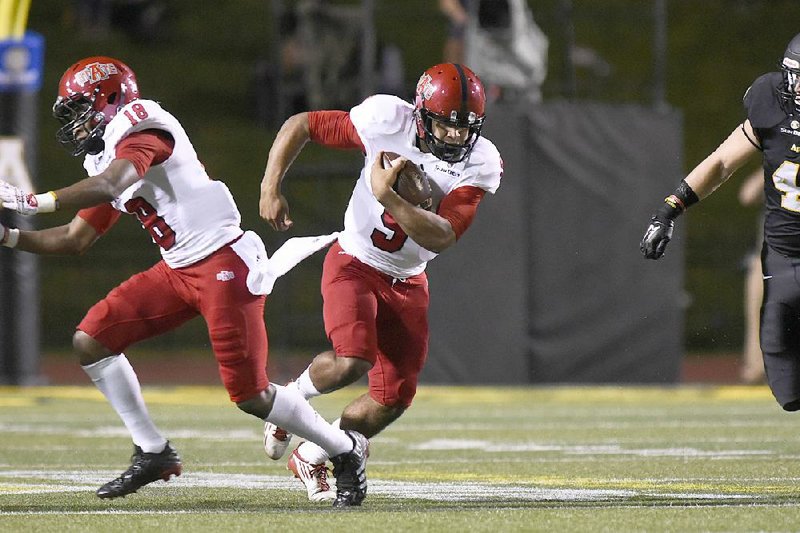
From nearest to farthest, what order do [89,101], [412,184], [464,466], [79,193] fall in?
[79,193] → [412,184] → [89,101] → [464,466]

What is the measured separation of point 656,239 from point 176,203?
5.70 ft

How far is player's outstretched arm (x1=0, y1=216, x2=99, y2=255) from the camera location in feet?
A: 19.2

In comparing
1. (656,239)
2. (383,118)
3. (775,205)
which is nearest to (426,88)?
(383,118)

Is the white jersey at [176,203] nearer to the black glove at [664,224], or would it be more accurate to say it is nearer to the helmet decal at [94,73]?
the helmet decal at [94,73]

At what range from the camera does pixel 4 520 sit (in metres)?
5.09

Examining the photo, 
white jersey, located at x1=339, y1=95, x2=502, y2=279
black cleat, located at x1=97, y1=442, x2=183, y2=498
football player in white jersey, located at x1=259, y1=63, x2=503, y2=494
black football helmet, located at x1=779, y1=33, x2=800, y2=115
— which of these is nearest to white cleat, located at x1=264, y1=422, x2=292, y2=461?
football player in white jersey, located at x1=259, y1=63, x2=503, y2=494

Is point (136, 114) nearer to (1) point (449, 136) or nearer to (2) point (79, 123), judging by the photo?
(2) point (79, 123)

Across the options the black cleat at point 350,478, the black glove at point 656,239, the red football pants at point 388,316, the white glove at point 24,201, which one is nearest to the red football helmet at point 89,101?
the white glove at point 24,201

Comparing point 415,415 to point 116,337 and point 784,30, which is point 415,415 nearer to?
point 116,337

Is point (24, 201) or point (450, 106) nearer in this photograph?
point (24, 201)

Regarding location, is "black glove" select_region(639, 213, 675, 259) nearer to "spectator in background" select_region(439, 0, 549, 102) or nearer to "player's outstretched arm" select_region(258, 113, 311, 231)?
"player's outstretched arm" select_region(258, 113, 311, 231)

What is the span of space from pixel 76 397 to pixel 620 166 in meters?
4.35

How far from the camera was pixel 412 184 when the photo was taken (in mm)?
5660

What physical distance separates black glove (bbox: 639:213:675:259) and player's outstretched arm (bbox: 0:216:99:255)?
2069 mm
